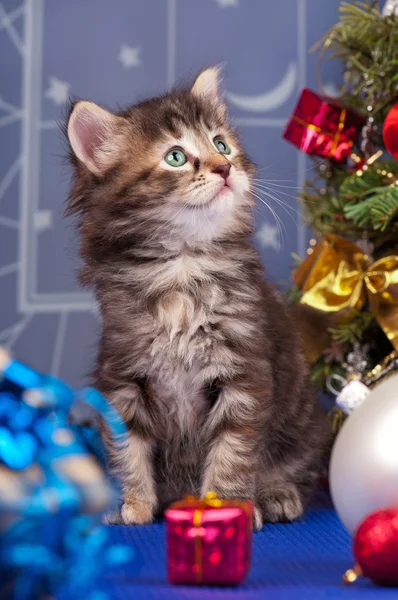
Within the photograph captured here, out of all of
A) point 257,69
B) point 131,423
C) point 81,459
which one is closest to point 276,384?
point 131,423

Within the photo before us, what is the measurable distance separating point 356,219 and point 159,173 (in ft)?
1.94

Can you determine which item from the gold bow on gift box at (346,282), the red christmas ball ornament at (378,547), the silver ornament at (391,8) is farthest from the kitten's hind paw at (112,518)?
the silver ornament at (391,8)

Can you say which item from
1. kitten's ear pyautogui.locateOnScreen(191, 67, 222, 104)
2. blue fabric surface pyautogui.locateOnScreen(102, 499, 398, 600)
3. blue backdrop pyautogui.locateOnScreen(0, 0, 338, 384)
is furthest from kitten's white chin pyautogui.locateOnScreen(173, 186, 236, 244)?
blue backdrop pyautogui.locateOnScreen(0, 0, 338, 384)

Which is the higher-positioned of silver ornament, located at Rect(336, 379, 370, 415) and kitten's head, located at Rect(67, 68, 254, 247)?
kitten's head, located at Rect(67, 68, 254, 247)

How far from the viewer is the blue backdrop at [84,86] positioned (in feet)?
8.81

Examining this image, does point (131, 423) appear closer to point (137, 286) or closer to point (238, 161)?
point (137, 286)

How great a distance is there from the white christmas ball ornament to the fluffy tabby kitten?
357mm

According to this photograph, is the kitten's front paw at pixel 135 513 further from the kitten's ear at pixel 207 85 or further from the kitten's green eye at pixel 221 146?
the kitten's ear at pixel 207 85

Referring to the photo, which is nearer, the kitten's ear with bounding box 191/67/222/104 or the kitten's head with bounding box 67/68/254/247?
the kitten's head with bounding box 67/68/254/247

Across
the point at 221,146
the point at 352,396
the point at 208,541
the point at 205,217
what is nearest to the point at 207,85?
the point at 221,146

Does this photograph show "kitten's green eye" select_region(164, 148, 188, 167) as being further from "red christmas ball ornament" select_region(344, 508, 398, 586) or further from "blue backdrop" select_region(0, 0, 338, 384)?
"blue backdrop" select_region(0, 0, 338, 384)

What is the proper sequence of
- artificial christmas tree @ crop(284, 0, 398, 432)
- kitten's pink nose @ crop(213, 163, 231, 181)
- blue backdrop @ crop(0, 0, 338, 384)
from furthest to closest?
blue backdrop @ crop(0, 0, 338, 384) < artificial christmas tree @ crop(284, 0, 398, 432) < kitten's pink nose @ crop(213, 163, 231, 181)

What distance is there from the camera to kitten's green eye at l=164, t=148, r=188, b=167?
5.44 ft

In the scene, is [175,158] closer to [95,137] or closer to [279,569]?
Answer: [95,137]
